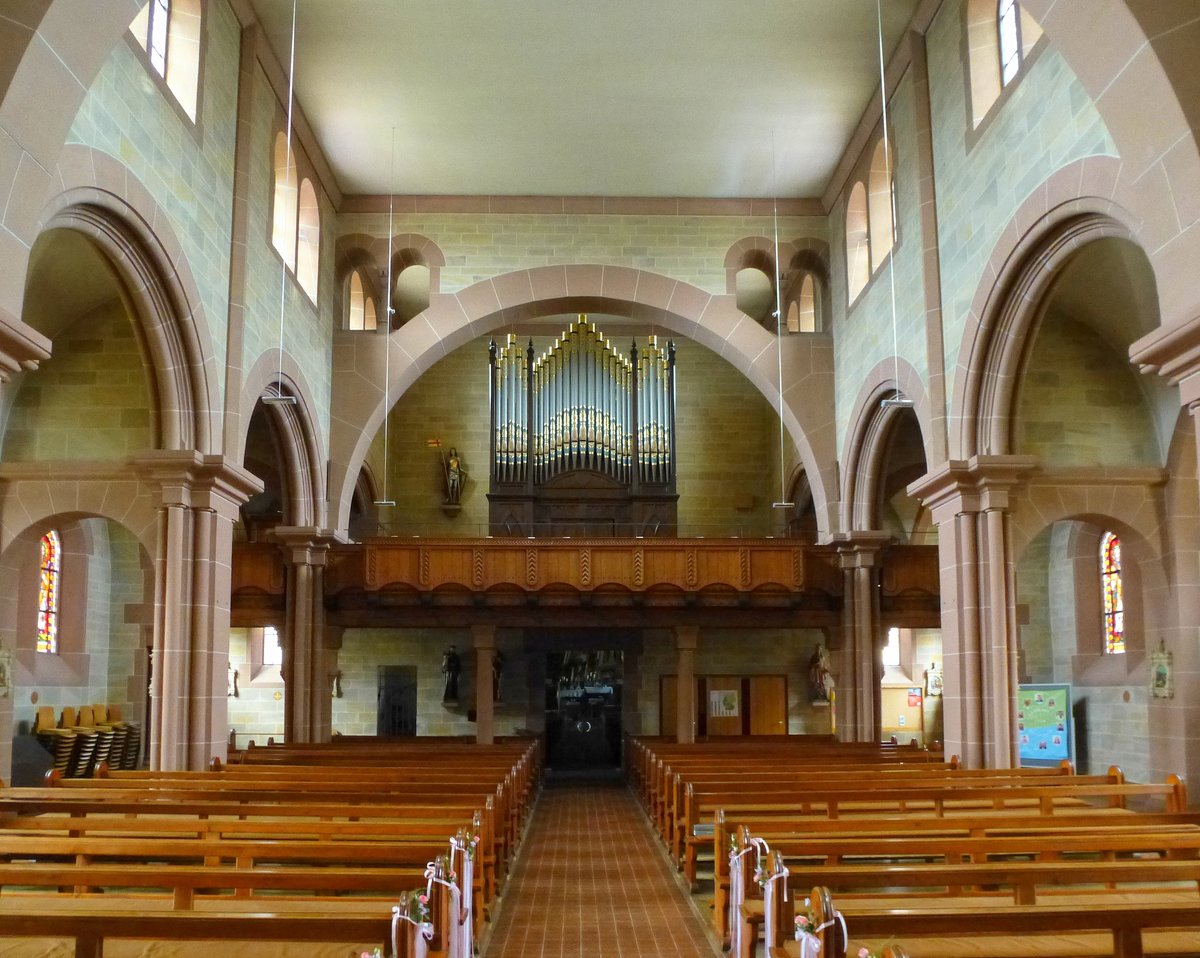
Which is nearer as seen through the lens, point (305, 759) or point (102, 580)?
point (305, 759)

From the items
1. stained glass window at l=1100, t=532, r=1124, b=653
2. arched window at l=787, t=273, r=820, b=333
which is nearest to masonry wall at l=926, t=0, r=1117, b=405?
stained glass window at l=1100, t=532, r=1124, b=653

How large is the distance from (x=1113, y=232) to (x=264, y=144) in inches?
378

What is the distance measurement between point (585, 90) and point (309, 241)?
4738mm

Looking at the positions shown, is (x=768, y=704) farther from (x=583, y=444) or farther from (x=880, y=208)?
(x=880, y=208)

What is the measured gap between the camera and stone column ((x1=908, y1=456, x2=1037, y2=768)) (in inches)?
485

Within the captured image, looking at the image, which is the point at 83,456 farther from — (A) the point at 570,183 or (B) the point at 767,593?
(B) the point at 767,593

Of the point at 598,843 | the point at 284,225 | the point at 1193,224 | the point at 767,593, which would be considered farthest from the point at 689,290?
the point at 1193,224

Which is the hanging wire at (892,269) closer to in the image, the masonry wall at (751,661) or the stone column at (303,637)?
the stone column at (303,637)

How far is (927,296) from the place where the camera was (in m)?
13.6

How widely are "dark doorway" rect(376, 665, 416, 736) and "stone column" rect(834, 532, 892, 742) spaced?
959 centimetres

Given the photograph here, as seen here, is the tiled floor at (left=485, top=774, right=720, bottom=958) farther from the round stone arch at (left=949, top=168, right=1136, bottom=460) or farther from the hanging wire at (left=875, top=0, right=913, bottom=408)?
the hanging wire at (left=875, top=0, right=913, bottom=408)

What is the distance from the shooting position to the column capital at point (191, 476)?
12078 millimetres

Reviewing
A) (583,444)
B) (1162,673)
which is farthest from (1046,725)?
(583,444)

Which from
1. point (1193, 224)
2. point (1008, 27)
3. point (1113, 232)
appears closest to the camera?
point (1193, 224)
